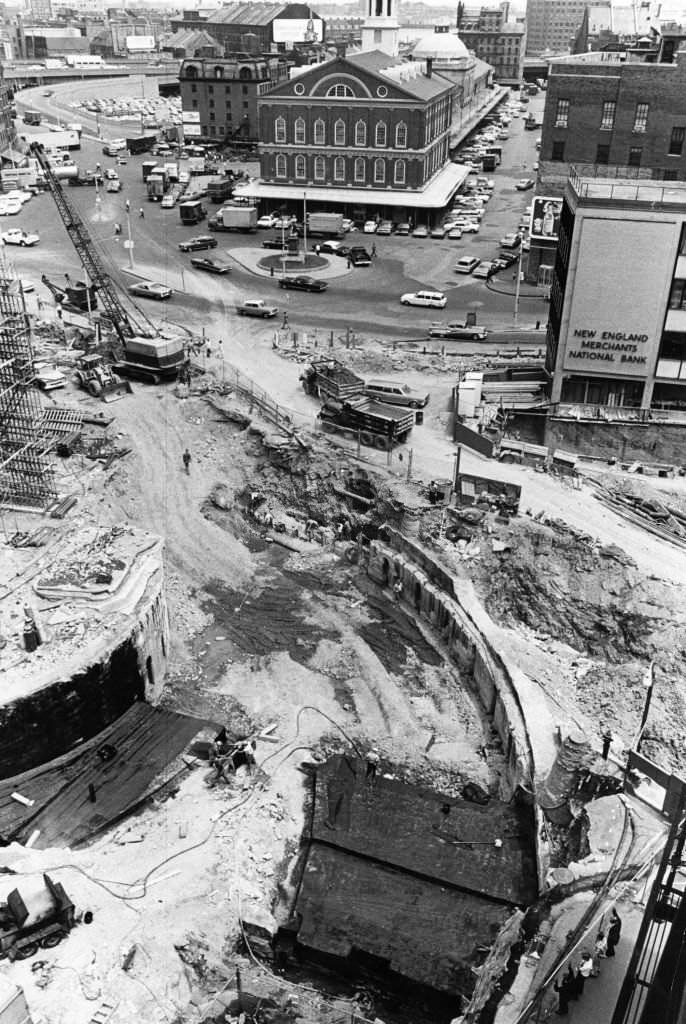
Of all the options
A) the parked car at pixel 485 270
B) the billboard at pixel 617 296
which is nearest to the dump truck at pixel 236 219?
the parked car at pixel 485 270

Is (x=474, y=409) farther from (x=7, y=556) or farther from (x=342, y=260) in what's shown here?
(x=342, y=260)

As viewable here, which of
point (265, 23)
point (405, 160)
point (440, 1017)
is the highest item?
point (265, 23)

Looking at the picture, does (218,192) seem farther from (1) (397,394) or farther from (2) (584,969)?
(2) (584,969)

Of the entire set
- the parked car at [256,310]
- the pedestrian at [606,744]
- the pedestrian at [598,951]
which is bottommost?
the pedestrian at [606,744]

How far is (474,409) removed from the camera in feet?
153

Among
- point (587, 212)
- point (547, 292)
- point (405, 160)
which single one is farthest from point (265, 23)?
point (587, 212)

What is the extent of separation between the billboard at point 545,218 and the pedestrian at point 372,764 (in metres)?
50.1

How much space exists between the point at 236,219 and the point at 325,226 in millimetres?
8536

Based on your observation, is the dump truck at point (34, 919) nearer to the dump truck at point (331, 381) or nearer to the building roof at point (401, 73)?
the dump truck at point (331, 381)

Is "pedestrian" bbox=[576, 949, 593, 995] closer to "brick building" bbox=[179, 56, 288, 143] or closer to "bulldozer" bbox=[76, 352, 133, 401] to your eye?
"bulldozer" bbox=[76, 352, 133, 401]

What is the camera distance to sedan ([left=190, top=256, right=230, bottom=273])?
7250 cm

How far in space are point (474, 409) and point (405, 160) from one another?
49.6 metres

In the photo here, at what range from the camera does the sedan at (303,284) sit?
69188 mm

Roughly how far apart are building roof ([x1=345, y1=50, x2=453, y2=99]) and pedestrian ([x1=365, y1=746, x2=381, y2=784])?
238ft
